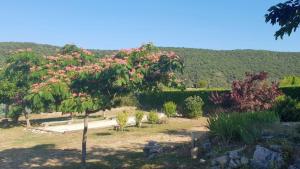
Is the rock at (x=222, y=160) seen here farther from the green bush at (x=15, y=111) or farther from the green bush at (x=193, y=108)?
the green bush at (x=15, y=111)

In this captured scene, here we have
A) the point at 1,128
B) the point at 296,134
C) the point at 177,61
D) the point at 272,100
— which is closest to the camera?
the point at 177,61

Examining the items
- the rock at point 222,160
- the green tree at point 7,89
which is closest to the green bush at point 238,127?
the rock at point 222,160

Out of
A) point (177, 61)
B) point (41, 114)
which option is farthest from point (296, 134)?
point (41, 114)

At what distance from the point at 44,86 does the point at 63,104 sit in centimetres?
77

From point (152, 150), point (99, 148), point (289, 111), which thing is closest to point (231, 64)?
point (289, 111)

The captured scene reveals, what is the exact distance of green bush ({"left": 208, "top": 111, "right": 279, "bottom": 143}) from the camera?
13172 millimetres

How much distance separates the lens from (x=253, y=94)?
2030 centimetres

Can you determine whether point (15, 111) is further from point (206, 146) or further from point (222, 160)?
point (222, 160)

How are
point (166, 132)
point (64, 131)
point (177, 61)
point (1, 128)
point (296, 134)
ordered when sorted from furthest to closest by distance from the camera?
1. point (1, 128)
2. point (64, 131)
3. point (166, 132)
4. point (296, 134)
5. point (177, 61)

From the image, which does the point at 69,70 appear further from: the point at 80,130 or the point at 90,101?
the point at 80,130

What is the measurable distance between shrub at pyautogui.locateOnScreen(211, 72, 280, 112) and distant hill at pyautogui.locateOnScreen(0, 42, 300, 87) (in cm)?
4649

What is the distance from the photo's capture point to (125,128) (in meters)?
25.7

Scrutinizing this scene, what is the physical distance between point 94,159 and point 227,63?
69.8 m

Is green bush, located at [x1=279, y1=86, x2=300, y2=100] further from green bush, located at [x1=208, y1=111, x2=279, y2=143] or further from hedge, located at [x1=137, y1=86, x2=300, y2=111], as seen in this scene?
green bush, located at [x1=208, y1=111, x2=279, y2=143]
